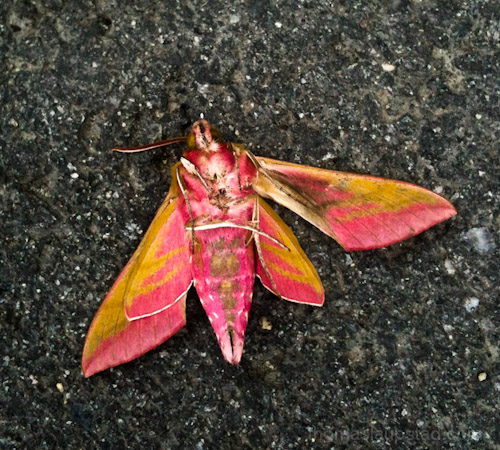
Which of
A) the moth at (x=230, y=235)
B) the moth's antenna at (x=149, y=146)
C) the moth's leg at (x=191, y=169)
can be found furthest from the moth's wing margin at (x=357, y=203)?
the moth's antenna at (x=149, y=146)

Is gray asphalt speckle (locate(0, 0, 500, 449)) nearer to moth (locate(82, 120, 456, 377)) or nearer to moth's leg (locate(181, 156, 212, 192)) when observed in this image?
moth (locate(82, 120, 456, 377))

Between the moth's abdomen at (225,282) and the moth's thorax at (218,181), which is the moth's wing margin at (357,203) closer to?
the moth's thorax at (218,181)

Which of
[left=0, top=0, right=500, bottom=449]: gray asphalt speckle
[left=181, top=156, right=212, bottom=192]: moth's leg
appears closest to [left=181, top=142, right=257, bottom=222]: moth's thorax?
[left=181, top=156, right=212, bottom=192]: moth's leg

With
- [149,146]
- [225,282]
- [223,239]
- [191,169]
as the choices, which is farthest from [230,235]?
[149,146]

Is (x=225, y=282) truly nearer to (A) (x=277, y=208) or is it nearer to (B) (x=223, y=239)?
(B) (x=223, y=239)

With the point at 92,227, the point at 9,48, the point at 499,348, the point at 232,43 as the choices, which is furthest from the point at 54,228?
the point at 499,348
